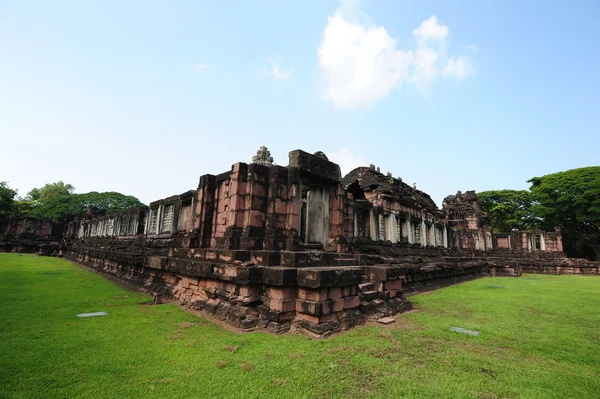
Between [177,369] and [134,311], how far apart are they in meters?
3.55

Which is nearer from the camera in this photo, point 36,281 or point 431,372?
Answer: point 431,372

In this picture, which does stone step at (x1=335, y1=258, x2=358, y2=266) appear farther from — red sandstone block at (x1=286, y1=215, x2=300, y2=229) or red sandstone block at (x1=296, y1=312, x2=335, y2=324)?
red sandstone block at (x1=296, y1=312, x2=335, y2=324)

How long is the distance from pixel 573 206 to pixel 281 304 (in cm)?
4322

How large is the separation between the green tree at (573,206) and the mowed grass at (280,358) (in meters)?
36.7

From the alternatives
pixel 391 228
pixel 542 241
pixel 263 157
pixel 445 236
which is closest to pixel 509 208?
pixel 542 241

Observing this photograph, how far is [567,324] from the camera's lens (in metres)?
6.00

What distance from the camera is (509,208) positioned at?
45156 mm

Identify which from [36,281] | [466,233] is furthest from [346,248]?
[466,233]

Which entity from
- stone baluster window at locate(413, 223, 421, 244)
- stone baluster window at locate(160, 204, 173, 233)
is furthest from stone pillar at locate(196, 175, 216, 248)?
stone baluster window at locate(413, 223, 421, 244)

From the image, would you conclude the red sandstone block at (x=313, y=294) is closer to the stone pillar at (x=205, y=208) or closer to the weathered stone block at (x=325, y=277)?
Answer: the weathered stone block at (x=325, y=277)

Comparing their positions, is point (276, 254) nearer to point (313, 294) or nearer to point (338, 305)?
point (313, 294)

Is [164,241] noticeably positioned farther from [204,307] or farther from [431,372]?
[431,372]

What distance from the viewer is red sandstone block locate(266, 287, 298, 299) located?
529 cm

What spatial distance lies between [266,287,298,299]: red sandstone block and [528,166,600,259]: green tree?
1610 inches
